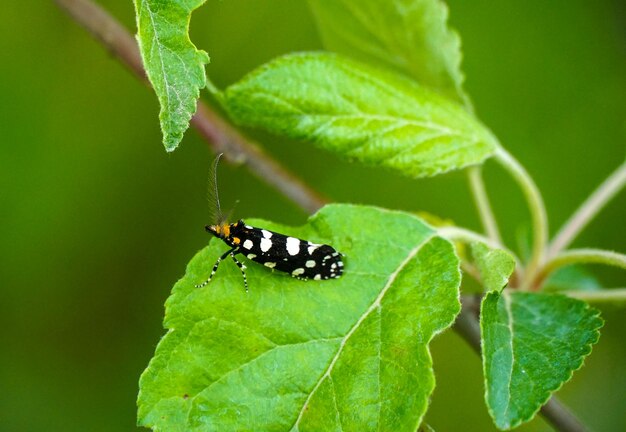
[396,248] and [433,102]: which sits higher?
[433,102]

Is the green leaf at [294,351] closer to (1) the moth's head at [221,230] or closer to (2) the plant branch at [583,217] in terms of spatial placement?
(1) the moth's head at [221,230]

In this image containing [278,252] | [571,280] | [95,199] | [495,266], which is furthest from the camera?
[95,199]

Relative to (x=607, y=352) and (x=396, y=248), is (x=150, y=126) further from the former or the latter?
(x=607, y=352)

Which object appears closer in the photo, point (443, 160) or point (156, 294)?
→ point (443, 160)

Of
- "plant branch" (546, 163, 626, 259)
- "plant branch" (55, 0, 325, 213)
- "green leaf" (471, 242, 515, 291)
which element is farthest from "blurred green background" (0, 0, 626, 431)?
"green leaf" (471, 242, 515, 291)

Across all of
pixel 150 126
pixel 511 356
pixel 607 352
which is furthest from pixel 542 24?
pixel 511 356

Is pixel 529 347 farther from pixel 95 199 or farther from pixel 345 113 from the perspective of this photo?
pixel 95 199

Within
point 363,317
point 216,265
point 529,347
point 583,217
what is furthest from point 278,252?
point 583,217
